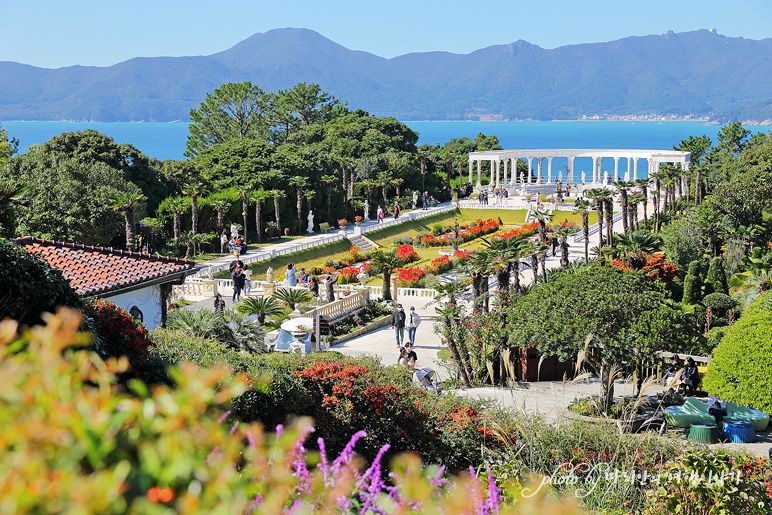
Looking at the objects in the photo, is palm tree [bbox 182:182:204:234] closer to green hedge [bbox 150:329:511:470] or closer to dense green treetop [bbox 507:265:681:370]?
dense green treetop [bbox 507:265:681:370]

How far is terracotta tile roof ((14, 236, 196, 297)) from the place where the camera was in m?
16.4

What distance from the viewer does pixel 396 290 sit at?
3158 cm

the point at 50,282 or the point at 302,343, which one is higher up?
the point at 50,282

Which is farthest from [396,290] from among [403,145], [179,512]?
[403,145]

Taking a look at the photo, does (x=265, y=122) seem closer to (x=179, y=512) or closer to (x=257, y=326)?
(x=257, y=326)

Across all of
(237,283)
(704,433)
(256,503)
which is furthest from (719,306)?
(256,503)

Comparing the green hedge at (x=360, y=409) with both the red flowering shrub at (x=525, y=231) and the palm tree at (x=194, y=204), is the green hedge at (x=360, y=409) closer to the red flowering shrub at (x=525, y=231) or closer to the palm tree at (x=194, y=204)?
the palm tree at (x=194, y=204)

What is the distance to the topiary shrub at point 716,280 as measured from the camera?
3084cm

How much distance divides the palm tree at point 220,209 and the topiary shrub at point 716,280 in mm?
24922

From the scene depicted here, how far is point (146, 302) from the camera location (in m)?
17.7

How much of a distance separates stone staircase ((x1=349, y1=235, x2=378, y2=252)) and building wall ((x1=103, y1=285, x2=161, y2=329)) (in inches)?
1120

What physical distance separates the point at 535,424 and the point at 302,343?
1288 centimetres

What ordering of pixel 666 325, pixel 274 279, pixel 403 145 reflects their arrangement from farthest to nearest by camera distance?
pixel 403 145
pixel 274 279
pixel 666 325

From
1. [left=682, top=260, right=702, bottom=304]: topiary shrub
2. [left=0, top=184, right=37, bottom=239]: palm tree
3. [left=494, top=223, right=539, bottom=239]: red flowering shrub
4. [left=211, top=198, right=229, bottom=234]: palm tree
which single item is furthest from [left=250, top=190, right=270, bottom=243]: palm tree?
[left=0, top=184, right=37, bottom=239]: palm tree
